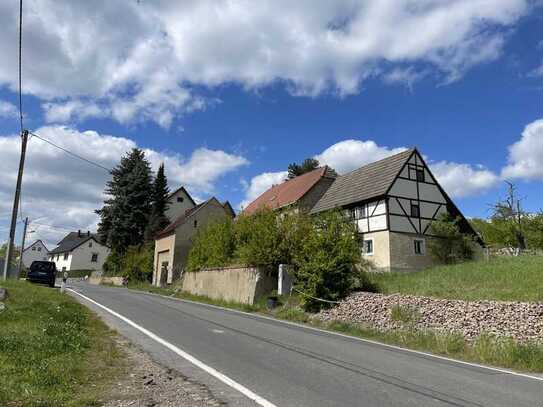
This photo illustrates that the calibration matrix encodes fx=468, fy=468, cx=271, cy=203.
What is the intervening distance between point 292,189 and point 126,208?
22449 millimetres

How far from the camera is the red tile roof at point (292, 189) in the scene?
4331 centimetres

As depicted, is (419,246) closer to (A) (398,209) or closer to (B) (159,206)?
(A) (398,209)

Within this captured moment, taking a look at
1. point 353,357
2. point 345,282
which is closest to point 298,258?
point 345,282

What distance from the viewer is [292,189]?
46594 millimetres

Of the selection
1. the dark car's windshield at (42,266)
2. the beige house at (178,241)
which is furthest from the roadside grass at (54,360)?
the beige house at (178,241)

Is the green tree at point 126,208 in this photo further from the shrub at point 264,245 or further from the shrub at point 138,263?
the shrub at point 264,245

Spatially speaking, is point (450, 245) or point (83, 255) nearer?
point (450, 245)

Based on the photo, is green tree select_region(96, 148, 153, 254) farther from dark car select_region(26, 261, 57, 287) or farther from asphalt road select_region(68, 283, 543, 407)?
asphalt road select_region(68, 283, 543, 407)

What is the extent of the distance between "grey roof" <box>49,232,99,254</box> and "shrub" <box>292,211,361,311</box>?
78149 millimetres

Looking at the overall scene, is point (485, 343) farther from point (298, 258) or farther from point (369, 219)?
point (369, 219)

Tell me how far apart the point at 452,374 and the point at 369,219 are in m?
25.5

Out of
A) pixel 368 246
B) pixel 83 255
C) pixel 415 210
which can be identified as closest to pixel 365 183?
pixel 415 210

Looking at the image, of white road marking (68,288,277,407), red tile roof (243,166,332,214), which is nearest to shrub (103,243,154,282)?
red tile roof (243,166,332,214)

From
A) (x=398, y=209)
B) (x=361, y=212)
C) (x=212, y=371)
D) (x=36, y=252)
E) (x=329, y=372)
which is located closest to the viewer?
(x=212, y=371)
